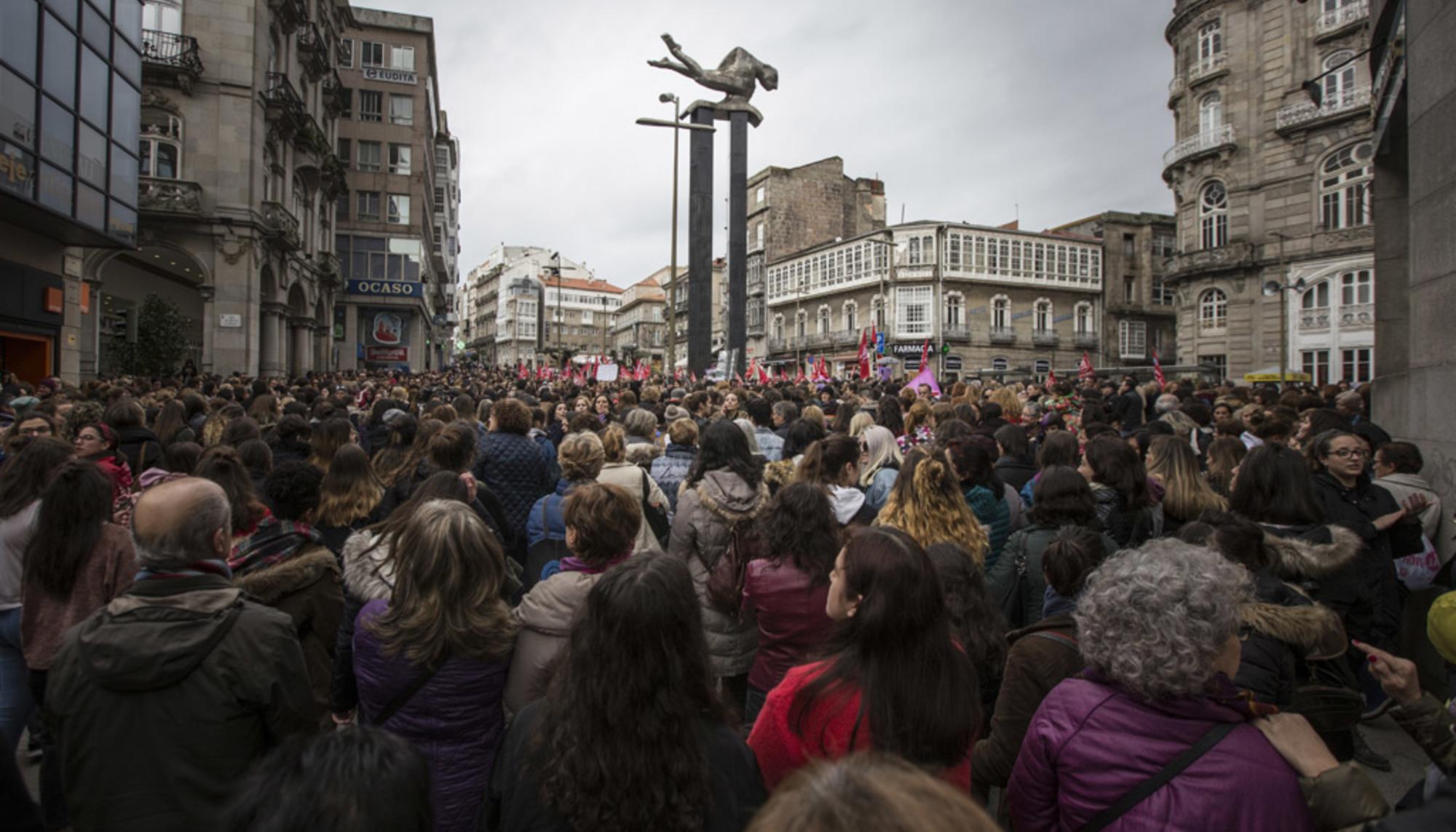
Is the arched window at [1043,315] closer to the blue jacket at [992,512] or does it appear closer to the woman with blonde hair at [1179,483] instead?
the woman with blonde hair at [1179,483]

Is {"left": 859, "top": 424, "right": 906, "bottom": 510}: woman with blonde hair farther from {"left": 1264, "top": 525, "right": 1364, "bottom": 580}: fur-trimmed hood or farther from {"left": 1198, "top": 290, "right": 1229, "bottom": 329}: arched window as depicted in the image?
{"left": 1198, "top": 290, "right": 1229, "bottom": 329}: arched window

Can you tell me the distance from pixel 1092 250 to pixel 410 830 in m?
62.6

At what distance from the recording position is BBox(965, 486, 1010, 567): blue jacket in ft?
16.2

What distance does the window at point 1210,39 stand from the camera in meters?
34.8

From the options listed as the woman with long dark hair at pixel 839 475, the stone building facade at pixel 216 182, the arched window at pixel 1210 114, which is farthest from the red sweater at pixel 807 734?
the arched window at pixel 1210 114

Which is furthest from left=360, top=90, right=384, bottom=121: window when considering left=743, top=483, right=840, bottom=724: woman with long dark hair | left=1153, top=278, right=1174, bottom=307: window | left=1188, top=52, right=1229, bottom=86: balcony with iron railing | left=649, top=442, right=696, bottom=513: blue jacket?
left=1153, top=278, right=1174, bottom=307: window

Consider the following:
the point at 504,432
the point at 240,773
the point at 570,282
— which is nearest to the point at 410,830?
the point at 240,773

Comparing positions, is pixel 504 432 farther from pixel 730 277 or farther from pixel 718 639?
pixel 730 277

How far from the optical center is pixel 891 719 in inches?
87.3

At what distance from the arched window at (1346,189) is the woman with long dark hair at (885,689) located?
3686cm

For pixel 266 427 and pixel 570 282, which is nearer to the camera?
pixel 266 427

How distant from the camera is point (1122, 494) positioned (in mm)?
4648

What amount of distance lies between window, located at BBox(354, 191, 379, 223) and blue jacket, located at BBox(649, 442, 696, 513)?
4903 centimetres

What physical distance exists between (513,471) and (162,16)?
26.0 meters
